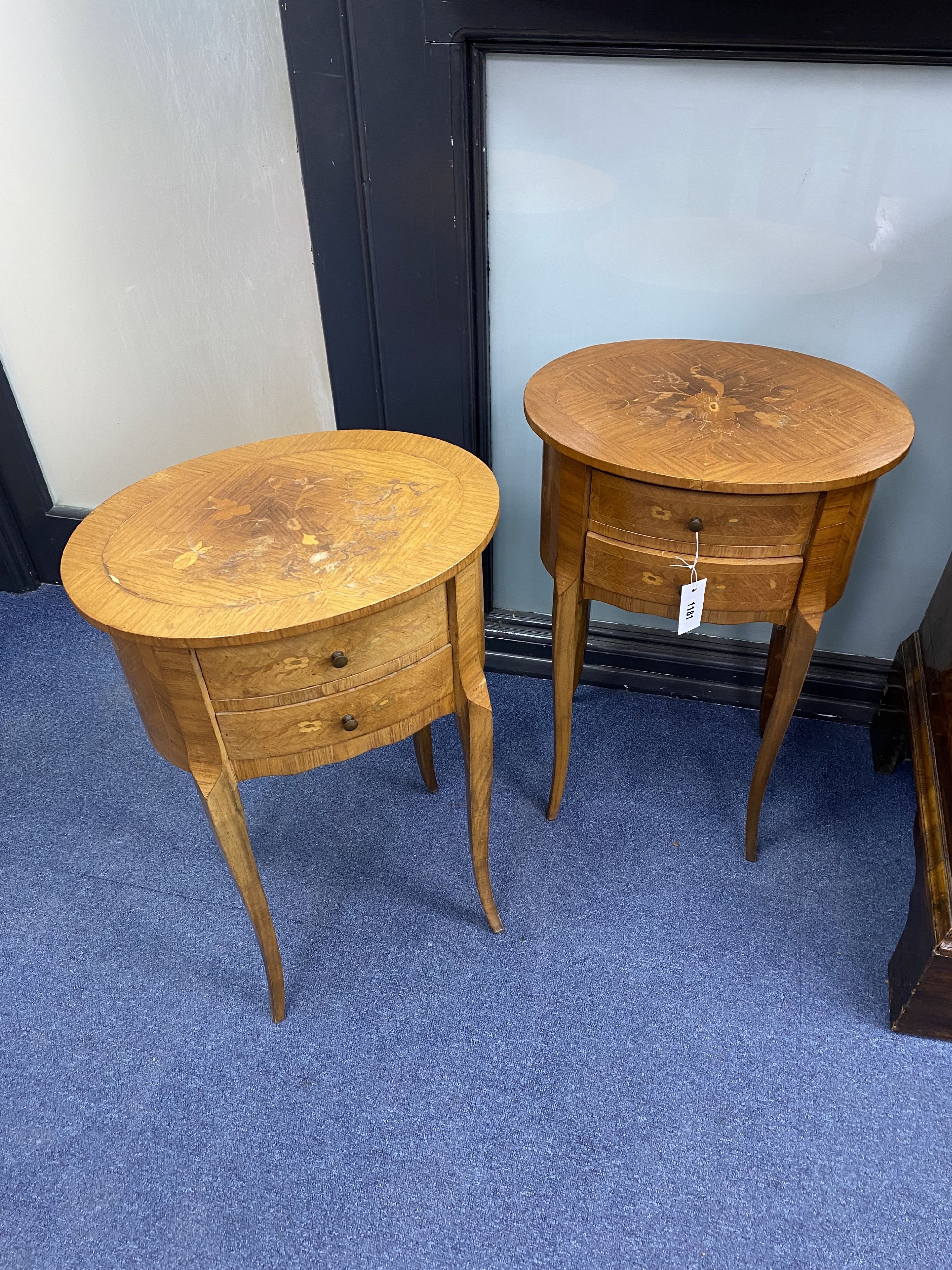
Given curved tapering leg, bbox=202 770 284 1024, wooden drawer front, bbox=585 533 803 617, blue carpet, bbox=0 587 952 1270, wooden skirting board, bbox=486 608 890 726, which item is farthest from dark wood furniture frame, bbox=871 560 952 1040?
curved tapering leg, bbox=202 770 284 1024

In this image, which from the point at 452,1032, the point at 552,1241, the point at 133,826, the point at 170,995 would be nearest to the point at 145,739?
the point at 133,826

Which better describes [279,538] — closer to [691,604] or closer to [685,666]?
[691,604]

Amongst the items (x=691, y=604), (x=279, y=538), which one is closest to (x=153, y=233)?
(x=279, y=538)

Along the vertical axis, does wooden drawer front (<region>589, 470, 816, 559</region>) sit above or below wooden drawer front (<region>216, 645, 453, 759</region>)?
above

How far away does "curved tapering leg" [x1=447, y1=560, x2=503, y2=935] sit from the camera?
1.19m

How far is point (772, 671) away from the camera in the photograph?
1.83 meters

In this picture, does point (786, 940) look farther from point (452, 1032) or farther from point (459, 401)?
point (459, 401)

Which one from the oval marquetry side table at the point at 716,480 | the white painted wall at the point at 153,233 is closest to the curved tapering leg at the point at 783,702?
the oval marquetry side table at the point at 716,480

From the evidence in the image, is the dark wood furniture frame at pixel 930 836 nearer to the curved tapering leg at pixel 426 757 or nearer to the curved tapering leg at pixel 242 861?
the curved tapering leg at pixel 426 757

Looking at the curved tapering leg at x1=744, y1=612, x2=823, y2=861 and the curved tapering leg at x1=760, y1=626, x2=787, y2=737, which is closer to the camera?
the curved tapering leg at x1=744, y1=612, x2=823, y2=861

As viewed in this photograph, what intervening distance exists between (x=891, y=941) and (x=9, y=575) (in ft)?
8.24

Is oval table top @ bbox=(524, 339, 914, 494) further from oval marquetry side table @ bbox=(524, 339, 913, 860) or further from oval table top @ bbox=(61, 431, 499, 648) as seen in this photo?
oval table top @ bbox=(61, 431, 499, 648)

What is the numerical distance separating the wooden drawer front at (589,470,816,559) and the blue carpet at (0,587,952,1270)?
0.74 m

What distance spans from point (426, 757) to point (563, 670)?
0.41 meters
